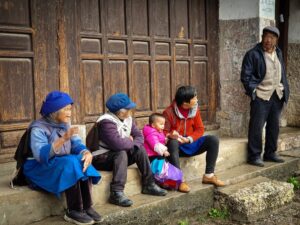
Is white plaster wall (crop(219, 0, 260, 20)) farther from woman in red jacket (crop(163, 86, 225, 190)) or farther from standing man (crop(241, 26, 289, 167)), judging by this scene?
woman in red jacket (crop(163, 86, 225, 190))

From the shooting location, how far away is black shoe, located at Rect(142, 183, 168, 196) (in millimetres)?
4262

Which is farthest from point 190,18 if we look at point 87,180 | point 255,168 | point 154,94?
point 87,180

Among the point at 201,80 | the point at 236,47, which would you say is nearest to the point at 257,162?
the point at 201,80

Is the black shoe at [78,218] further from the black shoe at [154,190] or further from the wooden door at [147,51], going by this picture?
the wooden door at [147,51]

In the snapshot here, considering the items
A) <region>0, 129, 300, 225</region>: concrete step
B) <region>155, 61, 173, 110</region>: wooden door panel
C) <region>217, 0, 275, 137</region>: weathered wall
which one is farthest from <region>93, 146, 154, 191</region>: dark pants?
<region>217, 0, 275, 137</region>: weathered wall

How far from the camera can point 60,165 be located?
3.44 meters

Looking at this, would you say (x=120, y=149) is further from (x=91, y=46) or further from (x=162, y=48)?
(x=162, y=48)

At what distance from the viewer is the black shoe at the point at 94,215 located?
354 centimetres

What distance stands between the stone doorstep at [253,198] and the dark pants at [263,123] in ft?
2.43

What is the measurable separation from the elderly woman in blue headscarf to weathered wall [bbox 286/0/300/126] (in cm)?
516

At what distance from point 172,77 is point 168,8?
96 centimetres

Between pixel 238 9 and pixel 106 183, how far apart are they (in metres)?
3.58

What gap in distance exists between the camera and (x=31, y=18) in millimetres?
4465

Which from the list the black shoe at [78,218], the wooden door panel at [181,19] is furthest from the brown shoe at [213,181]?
the wooden door panel at [181,19]
